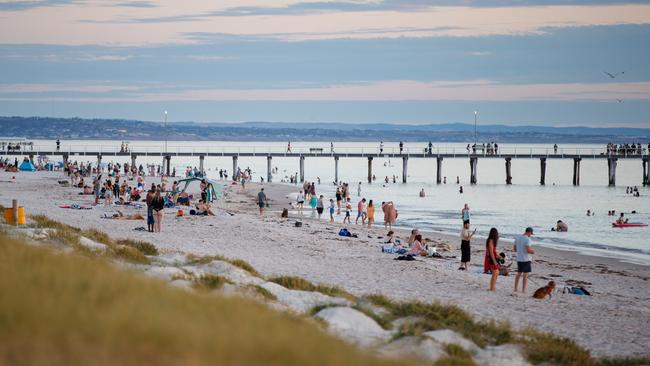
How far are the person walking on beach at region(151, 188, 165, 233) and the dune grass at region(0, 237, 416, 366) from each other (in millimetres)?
16547

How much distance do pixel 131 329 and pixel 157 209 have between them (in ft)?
61.6

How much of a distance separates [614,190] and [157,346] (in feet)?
251

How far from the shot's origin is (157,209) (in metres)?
24.1

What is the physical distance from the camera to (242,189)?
62719mm

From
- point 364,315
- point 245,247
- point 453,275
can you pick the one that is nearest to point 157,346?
point 364,315

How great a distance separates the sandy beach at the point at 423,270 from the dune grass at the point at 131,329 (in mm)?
7108

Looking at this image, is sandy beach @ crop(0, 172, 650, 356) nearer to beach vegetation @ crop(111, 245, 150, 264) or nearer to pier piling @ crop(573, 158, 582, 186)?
beach vegetation @ crop(111, 245, 150, 264)

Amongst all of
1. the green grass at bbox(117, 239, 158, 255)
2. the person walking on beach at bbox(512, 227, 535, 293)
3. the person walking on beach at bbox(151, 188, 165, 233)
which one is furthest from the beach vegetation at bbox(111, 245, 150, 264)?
the person walking on beach at bbox(151, 188, 165, 233)

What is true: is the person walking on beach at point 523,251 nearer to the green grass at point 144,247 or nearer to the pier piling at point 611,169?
the green grass at point 144,247

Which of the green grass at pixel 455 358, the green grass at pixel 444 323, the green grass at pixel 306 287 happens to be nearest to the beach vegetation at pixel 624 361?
the green grass at pixel 444 323

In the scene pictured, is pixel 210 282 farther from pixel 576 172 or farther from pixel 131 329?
pixel 576 172

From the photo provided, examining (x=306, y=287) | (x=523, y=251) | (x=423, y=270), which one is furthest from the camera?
(x=423, y=270)

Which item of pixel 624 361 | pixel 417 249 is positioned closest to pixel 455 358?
pixel 624 361

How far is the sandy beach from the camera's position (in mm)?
14625
